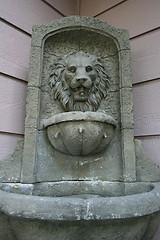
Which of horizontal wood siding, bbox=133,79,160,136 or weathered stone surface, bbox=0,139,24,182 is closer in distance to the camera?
weathered stone surface, bbox=0,139,24,182

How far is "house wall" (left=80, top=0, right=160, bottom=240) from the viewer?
50.9 inches

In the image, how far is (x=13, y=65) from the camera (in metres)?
1.34

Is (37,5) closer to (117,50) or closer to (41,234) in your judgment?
(117,50)

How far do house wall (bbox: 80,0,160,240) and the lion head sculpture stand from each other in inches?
10.6

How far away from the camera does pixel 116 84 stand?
1.27m

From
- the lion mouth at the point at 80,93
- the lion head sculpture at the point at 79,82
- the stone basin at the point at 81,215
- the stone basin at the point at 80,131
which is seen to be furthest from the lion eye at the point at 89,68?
the stone basin at the point at 81,215

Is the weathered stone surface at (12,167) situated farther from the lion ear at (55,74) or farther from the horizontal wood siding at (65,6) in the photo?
the horizontal wood siding at (65,6)

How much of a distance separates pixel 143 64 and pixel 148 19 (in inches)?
12.3

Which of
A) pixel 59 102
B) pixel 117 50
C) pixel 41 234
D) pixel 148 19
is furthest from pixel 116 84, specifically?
pixel 41 234

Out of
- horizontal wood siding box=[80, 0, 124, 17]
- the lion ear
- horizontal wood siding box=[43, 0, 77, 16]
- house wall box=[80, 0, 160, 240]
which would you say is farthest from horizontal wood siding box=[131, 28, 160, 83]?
horizontal wood siding box=[43, 0, 77, 16]

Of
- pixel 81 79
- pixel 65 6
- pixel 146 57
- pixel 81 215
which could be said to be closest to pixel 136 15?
pixel 146 57

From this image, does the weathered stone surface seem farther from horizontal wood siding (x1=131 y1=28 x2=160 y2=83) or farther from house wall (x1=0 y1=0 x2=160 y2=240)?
horizontal wood siding (x1=131 y1=28 x2=160 y2=83)

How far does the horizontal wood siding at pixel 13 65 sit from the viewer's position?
49.5 inches

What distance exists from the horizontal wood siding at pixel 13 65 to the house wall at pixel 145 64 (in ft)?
2.17
